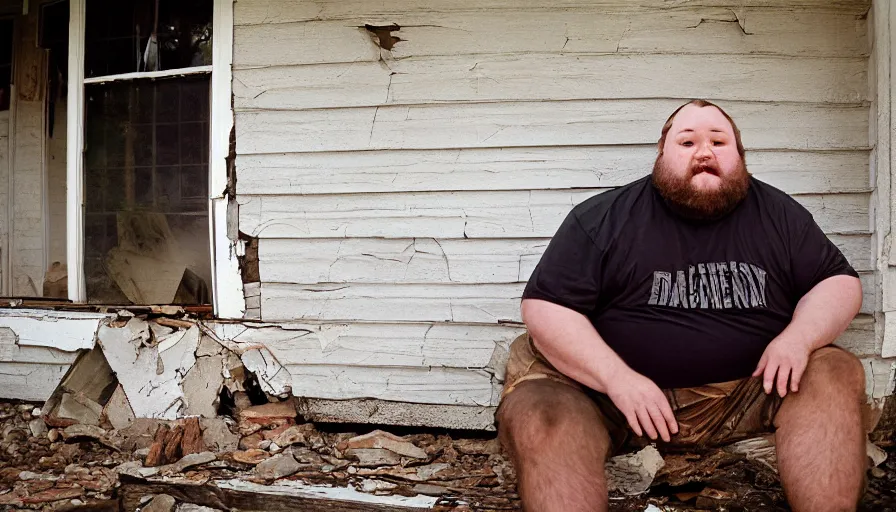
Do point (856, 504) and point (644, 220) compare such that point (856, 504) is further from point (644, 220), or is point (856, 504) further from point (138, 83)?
point (138, 83)

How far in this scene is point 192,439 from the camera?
10.4ft

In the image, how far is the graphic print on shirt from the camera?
7.56 feet

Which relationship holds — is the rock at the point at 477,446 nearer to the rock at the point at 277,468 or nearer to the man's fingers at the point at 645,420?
the rock at the point at 277,468

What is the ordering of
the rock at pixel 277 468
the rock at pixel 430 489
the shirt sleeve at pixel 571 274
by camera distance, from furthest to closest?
the rock at pixel 277 468 < the rock at pixel 430 489 < the shirt sleeve at pixel 571 274

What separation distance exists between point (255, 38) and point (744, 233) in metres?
2.43

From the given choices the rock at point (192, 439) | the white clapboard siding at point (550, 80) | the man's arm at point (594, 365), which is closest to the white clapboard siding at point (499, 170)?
the white clapboard siding at point (550, 80)

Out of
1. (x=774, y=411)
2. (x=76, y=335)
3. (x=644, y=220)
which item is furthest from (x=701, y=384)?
(x=76, y=335)

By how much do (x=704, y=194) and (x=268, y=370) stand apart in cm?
222

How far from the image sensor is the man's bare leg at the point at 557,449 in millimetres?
1906

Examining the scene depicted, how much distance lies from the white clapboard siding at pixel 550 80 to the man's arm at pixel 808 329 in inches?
44.0

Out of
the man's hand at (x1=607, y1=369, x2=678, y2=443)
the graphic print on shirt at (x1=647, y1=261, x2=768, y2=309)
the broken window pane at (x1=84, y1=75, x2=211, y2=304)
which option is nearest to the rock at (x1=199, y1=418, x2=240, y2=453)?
the broken window pane at (x1=84, y1=75, x2=211, y2=304)

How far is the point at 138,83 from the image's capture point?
11.9 feet

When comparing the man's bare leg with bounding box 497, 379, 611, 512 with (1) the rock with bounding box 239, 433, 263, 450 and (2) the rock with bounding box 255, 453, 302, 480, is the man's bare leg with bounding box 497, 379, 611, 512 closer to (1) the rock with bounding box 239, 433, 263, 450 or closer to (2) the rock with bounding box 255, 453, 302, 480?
(2) the rock with bounding box 255, 453, 302, 480

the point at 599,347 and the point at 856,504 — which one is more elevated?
the point at 599,347
